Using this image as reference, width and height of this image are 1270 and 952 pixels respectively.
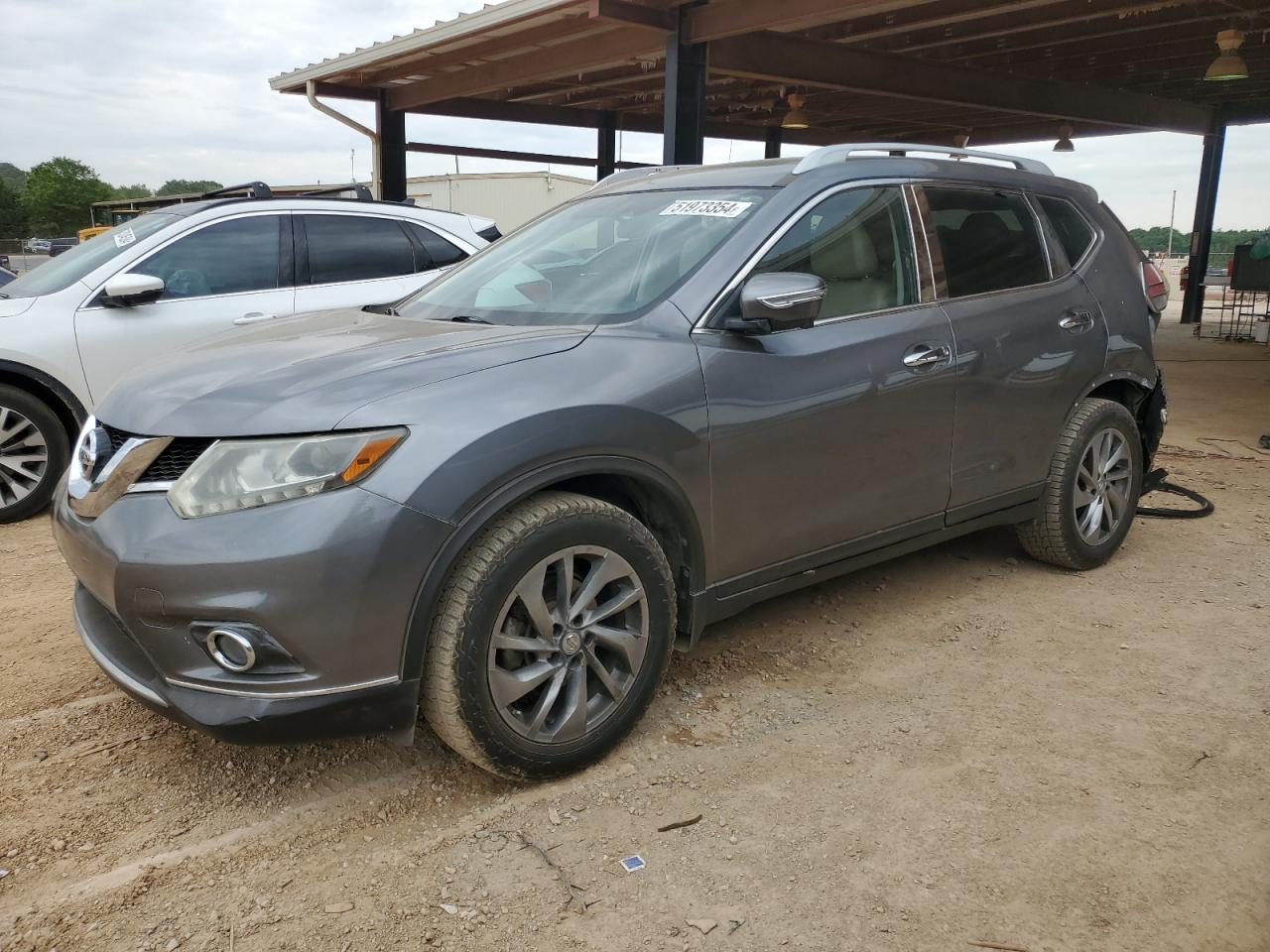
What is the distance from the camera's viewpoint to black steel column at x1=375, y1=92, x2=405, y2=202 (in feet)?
46.3

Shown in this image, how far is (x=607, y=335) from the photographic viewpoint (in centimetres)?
292

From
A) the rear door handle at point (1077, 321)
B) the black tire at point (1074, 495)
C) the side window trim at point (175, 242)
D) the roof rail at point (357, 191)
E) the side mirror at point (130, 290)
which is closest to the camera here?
the rear door handle at point (1077, 321)

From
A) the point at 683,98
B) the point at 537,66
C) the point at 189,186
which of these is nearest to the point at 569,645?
the point at 683,98

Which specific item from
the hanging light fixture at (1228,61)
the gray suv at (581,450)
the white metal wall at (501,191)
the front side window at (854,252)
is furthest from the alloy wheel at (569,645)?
the white metal wall at (501,191)

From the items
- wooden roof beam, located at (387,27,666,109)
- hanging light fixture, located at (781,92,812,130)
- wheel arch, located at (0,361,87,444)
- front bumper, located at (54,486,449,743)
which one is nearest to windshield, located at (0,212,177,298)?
wheel arch, located at (0,361,87,444)

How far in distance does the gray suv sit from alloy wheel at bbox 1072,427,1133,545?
0.15 meters

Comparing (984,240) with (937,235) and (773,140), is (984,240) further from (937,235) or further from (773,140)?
(773,140)

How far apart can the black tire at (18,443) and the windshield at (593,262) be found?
9.25ft

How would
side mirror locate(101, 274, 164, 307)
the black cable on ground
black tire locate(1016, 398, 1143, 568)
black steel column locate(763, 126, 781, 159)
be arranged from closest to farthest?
black tire locate(1016, 398, 1143, 568)
the black cable on ground
side mirror locate(101, 274, 164, 307)
black steel column locate(763, 126, 781, 159)

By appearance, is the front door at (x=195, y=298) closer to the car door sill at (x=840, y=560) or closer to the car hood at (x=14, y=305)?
the car hood at (x=14, y=305)

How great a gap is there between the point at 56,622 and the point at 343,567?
236cm

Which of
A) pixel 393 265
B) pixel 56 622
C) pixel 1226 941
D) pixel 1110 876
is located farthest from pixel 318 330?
pixel 393 265

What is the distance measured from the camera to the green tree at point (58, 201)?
80.1 m

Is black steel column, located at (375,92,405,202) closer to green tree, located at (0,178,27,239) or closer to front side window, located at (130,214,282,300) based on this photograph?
front side window, located at (130,214,282,300)
